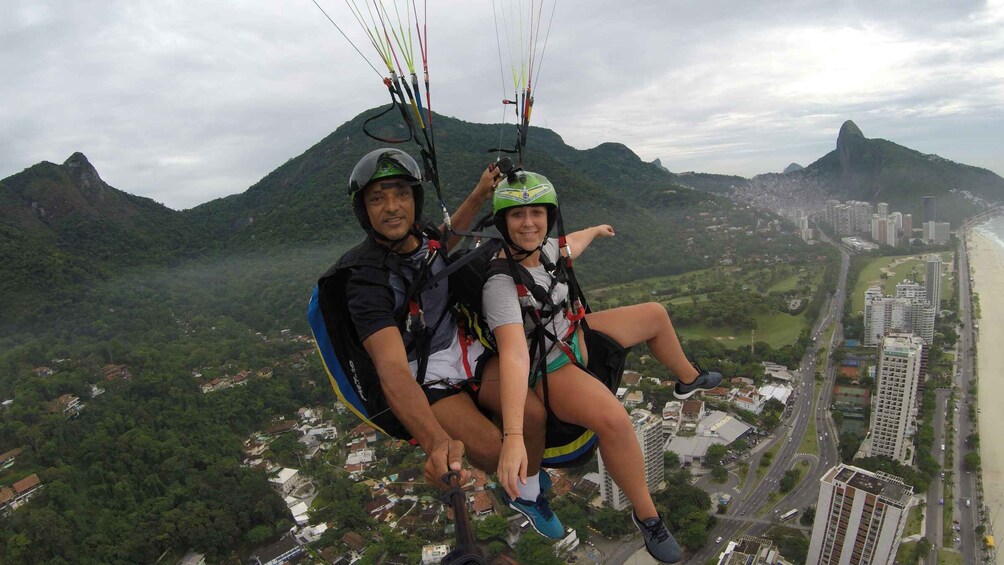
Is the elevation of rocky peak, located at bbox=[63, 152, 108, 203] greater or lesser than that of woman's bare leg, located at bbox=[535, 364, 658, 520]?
greater

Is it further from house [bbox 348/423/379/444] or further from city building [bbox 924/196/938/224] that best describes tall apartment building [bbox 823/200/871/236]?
house [bbox 348/423/379/444]

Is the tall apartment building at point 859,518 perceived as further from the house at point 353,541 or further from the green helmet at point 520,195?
the green helmet at point 520,195

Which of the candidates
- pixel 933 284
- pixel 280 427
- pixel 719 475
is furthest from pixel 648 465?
pixel 933 284

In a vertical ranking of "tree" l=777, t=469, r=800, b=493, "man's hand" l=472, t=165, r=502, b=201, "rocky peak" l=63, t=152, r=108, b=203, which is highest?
"rocky peak" l=63, t=152, r=108, b=203

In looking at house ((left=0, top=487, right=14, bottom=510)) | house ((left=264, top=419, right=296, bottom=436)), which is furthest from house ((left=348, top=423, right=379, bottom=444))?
house ((left=0, top=487, right=14, bottom=510))

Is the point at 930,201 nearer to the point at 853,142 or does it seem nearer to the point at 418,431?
the point at 853,142
